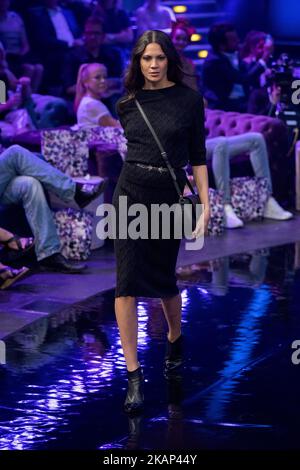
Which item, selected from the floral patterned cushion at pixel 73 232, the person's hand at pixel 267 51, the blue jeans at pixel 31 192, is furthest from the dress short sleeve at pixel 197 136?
the person's hand at pixel 267 51

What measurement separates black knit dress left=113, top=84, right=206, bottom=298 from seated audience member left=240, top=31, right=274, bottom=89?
660 centimetres

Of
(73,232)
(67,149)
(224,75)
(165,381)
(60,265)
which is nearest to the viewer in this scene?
(165,381)

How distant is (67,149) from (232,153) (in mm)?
1871

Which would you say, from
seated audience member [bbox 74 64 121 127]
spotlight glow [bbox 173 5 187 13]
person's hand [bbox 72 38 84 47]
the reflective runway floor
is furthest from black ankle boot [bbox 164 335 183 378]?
spotlight glow [bbox 173 5 187 13]

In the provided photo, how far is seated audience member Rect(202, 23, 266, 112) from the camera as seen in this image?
10500mm

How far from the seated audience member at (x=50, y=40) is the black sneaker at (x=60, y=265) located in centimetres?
355

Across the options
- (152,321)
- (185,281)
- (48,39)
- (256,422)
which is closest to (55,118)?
(48,39)

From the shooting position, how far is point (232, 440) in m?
4.09

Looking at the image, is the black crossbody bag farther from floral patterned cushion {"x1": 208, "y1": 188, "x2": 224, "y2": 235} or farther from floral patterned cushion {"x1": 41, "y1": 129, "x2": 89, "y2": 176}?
floral patterned cushion {"x1": 208, "y1": 188, "x2": 224, "y2": 235}

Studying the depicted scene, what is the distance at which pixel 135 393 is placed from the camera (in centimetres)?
448

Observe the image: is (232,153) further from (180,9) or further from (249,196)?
(180,9)

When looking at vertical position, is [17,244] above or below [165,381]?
above

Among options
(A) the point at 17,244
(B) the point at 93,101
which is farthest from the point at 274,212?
(A) the point at 17,244

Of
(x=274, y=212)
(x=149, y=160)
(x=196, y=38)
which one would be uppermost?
(x=196, y=38)
